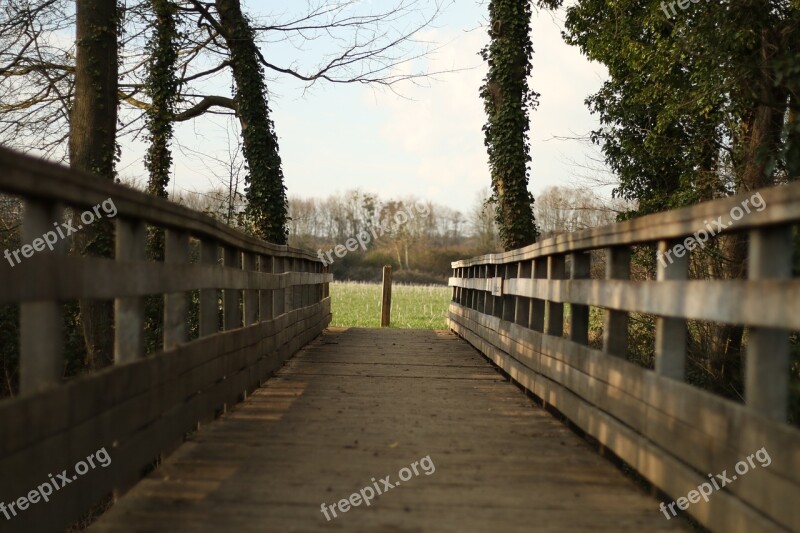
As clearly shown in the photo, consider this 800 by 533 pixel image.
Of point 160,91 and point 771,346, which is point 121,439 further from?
point 160,91

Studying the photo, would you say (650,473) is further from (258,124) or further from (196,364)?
(258,124)

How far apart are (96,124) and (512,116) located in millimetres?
6698

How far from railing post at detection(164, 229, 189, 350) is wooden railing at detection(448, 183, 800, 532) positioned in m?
2.18

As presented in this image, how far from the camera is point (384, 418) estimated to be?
5453mm

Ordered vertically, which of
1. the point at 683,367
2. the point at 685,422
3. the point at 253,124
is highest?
the point at 253,124

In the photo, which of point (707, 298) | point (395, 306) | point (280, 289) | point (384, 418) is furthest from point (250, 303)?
point (395, 306)

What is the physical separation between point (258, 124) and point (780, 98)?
27.8 ft

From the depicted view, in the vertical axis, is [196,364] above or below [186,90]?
below

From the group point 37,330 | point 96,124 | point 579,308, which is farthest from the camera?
point 96,124

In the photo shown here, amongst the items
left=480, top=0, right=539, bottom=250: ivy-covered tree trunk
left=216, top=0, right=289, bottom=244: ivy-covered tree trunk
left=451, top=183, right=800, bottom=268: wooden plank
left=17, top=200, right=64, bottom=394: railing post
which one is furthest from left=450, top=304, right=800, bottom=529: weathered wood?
left=216, top=0, right=289, bottom=244: ivy-covered tree trunk

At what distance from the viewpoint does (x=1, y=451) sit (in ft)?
7.94

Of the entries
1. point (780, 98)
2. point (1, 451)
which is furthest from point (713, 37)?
point (1, 451)

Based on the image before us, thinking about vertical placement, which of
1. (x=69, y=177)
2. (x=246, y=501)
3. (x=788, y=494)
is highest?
(x=69, y=177)

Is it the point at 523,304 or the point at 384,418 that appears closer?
the point at 384,418
